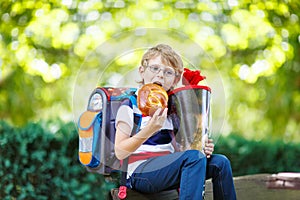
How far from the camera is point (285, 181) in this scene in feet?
9.03

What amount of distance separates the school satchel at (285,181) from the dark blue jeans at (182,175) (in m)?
0.73

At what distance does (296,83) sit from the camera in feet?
16.9

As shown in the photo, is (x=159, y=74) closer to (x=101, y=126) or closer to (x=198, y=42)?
(x=101, y=126)

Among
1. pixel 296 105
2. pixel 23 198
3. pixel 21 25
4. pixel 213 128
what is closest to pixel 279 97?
pixel 296 105

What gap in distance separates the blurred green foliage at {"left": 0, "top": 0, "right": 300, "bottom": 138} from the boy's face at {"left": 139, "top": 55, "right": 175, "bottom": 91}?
202 centimetres

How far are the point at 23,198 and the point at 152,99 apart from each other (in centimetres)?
184

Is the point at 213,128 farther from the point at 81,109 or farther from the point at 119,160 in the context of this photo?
the point at 81,109

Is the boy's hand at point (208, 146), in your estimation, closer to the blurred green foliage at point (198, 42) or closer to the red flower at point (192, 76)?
the red flower at point (192, 76)

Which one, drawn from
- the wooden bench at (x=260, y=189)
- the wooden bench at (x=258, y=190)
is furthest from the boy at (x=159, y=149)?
the wooden bench at (x=258, y=190)

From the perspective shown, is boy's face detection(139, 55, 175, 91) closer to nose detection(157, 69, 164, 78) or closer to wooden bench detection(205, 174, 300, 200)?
nose detection(157, 69, 164, 78)

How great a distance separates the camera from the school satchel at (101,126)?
1973 millimetres

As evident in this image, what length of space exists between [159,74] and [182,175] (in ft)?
1.19

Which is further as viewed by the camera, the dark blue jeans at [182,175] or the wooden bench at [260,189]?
the wooden bench at [260,189]

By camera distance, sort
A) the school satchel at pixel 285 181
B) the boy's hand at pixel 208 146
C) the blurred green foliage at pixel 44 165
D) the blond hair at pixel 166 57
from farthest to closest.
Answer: the blurred green foliage at pixel 44 165
the school satchel at pixel 285 181
the boy's hand at pixel 208 146
the blond hair at pixel 166 57
